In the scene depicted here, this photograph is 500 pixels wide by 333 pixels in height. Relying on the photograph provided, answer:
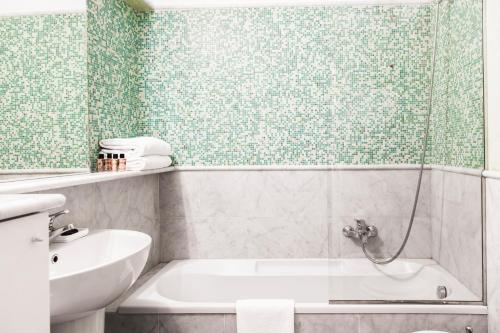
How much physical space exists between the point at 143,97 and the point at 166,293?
1287mm

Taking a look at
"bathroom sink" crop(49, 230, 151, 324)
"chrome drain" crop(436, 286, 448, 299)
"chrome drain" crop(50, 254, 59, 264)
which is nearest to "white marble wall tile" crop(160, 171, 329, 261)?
"chrome drain" crop(436, 286, 448, 299)

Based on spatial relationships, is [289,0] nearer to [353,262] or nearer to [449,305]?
[353,262]

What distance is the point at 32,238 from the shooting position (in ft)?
2.68

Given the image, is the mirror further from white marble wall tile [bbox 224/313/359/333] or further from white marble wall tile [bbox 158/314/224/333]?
white marble wall tile [bbox 224/313/359/333]

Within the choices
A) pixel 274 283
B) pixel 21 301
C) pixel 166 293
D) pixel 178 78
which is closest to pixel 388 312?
pixel 274 283

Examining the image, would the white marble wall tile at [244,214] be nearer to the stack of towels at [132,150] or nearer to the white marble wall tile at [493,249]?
the stack of towels at [132,150]

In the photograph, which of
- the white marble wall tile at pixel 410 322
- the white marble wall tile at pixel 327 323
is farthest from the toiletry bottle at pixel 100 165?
the white marble wall tile at pixel 410 322

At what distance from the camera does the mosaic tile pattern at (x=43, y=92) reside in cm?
156

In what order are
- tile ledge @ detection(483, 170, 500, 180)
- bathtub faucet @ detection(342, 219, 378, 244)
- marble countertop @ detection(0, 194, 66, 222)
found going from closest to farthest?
marble countertop @ detection(0, 194, 66, 222)
tile ledge @ detection(483, 170, 500, 180)
bathtub faucet @ detection(342, 219, 378, 244)

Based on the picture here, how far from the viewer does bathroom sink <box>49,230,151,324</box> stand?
1.19m

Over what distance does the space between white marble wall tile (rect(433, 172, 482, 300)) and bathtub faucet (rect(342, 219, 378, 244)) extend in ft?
1.04

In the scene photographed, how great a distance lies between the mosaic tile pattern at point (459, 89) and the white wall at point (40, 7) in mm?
1771

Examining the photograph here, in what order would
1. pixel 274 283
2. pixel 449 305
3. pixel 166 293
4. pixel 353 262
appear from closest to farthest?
1. pixel 449 305
2. pixel 353 262
3. pixel 166 293
4. pixel 274 283

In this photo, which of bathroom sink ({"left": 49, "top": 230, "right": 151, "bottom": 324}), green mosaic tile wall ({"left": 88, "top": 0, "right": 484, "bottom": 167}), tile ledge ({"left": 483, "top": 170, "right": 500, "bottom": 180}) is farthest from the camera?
green mosaic tile wall ({"left": 88, "top": 0, "right": 484, "bottom": 167})
